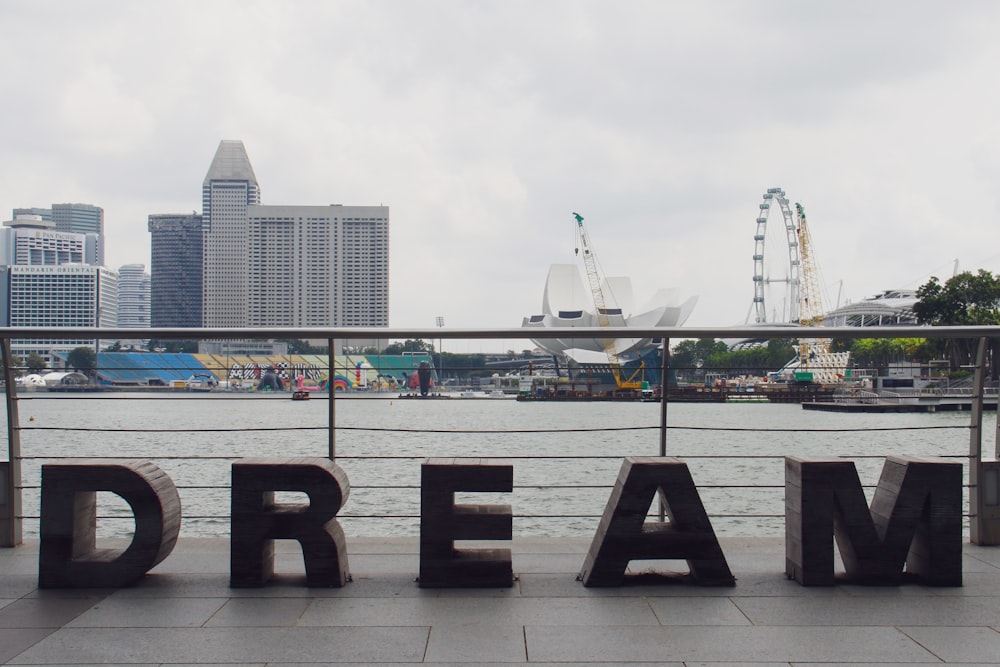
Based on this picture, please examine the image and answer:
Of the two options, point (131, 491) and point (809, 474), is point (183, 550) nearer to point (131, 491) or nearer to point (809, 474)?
point (131, 491)

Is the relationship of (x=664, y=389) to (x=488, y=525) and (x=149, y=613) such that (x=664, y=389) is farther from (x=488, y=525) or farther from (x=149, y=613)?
(x=149, y=613)

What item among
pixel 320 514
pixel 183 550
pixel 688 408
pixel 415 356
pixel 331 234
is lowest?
pixel 183 550

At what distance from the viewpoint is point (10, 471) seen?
4.52 m

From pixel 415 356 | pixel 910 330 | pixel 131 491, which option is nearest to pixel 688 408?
pixel 910 330

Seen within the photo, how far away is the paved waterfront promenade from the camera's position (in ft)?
9.71

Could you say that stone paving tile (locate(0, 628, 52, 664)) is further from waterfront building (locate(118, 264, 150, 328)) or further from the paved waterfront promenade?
waterfront building (locate(118, 264, 150, 328))

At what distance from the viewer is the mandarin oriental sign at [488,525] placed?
12.6 ft

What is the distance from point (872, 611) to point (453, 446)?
243 inches

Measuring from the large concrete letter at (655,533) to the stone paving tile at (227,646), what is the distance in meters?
1.00

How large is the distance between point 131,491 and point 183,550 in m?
0.92

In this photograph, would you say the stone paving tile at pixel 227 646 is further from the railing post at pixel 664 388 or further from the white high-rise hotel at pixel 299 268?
the white high-rise hotel at pixel 299 268

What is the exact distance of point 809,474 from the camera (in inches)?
151

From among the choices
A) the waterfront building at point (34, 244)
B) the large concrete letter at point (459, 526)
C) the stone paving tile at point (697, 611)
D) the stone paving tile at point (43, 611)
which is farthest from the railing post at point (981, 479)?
the waterfront building at point (34, 244)

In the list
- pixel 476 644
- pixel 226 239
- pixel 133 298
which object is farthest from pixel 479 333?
pixel 133 298
